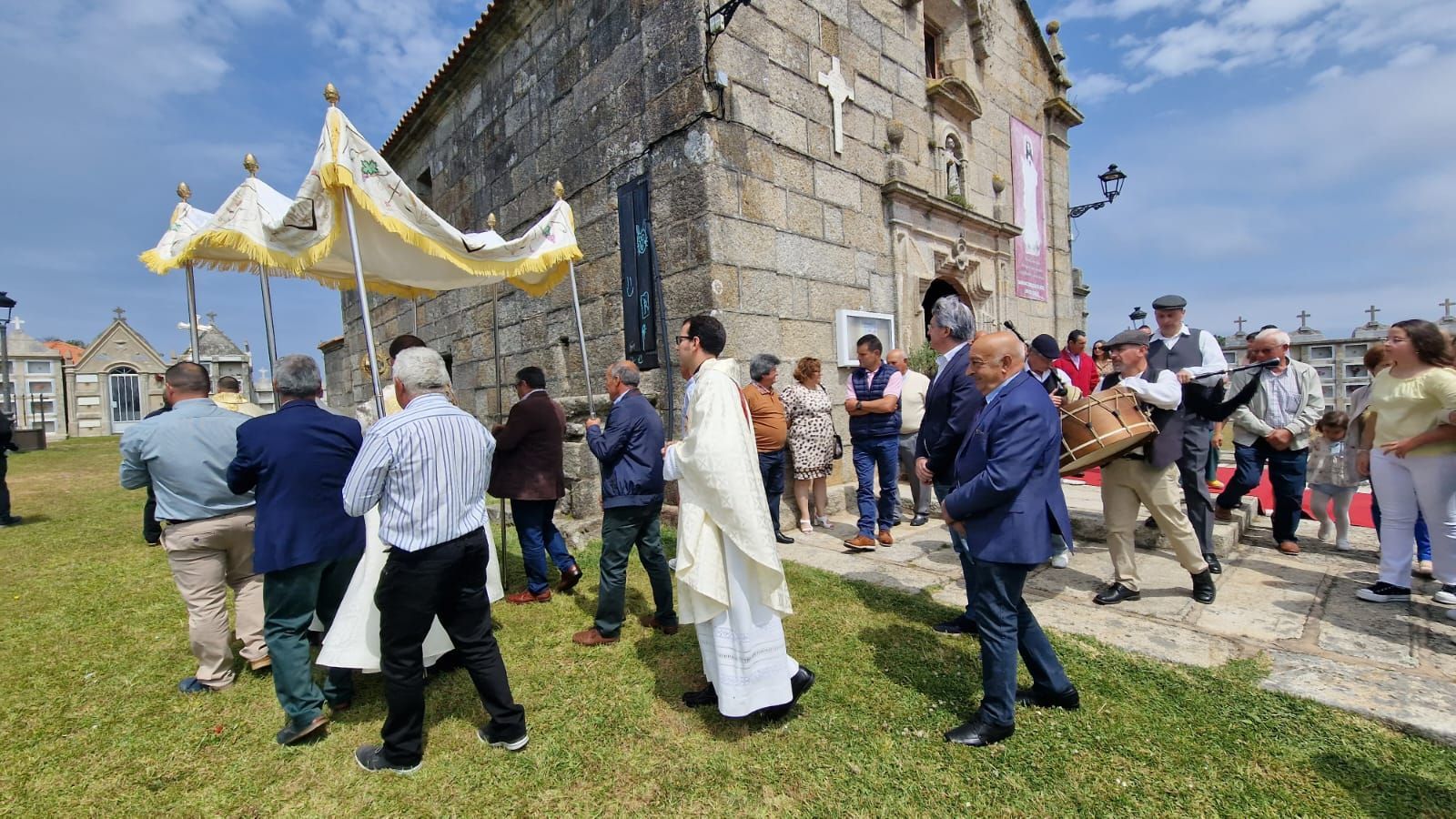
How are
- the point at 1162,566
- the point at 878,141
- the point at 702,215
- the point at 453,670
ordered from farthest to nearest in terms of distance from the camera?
the point at 878,141
the point at 702,215
the point at 1162,566
the point at 453,670

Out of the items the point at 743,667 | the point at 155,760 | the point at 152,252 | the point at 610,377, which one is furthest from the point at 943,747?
the point at 152,252

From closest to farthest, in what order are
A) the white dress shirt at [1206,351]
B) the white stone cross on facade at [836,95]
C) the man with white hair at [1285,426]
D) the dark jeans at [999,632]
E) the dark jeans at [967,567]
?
the dark jeans at [999,632] < the dark jeans at [967,567] < the white dress shirt at [1206,351] < the man with white hair at [1285,426] < the white stone cross on facade at [836,95]

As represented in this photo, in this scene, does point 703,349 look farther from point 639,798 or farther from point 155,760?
point 155,760

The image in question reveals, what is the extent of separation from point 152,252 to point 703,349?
11.8 feet

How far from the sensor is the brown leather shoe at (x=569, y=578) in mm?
4363

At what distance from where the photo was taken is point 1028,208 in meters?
10.1

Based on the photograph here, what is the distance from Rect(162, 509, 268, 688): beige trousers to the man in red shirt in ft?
25.6

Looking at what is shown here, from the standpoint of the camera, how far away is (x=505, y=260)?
176 inches

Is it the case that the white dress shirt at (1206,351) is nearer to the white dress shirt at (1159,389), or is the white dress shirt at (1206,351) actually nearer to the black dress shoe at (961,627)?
the white dress shirt at (1159,389)

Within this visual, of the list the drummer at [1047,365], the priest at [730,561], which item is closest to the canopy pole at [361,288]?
the priest at [730,561]

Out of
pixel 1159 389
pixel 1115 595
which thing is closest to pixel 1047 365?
pixel 1159 389

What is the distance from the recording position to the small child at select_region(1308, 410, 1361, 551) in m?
4.56

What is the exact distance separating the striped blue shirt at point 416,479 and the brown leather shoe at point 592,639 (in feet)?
4.42

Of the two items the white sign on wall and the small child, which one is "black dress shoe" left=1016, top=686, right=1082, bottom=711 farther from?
the white sign on wall
